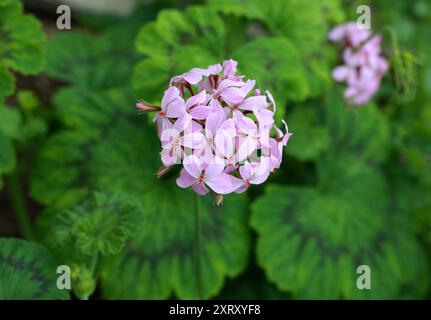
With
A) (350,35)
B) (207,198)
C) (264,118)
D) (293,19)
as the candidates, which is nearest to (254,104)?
(264,118)

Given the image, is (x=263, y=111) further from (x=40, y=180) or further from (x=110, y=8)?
(x=110, y=8)

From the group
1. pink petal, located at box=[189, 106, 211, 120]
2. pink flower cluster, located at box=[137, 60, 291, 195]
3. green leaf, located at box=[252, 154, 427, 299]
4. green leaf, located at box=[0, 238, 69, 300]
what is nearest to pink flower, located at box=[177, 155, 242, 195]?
pink flower cluster, located at box=[137, 60, 291, 195]

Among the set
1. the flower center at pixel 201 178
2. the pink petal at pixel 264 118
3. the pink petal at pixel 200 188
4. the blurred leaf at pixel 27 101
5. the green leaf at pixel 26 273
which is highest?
the blurred leaf at pixel 27 101

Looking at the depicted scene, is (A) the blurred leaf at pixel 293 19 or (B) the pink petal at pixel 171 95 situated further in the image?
(A) the blurred leaf at pixel 293 19

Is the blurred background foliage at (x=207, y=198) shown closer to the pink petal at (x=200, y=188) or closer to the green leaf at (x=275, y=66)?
the green leaf at (x=275, y=66)

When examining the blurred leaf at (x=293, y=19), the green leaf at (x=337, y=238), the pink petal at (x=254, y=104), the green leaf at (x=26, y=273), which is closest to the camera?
the pink petal at (x=254, y=104)

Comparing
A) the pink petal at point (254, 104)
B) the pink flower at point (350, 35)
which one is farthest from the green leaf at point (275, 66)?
the pink petal at point (254, 104)

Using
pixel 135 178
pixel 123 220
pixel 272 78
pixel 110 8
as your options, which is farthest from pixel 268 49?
pixel 110 8

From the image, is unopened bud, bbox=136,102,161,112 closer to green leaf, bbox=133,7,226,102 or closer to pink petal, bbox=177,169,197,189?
pink petal, bbox=177,169,197,189
